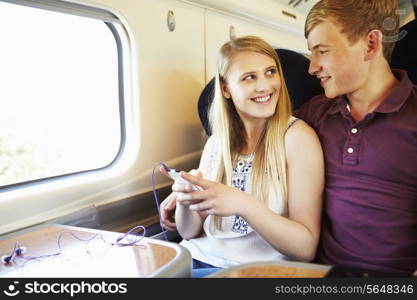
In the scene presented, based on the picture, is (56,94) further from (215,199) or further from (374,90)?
(374,90)

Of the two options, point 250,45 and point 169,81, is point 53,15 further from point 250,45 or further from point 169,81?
point 250,45

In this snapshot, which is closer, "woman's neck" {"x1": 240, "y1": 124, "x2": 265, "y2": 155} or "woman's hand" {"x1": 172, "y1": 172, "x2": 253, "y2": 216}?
"woman's hand" {"x1": 172, "y1": 172, "x2": 253, "y2": 216}

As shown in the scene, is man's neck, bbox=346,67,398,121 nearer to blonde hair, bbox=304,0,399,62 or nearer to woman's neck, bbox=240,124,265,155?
blonde hair, bbox=304,0,399,62

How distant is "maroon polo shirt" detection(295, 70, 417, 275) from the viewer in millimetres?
1206

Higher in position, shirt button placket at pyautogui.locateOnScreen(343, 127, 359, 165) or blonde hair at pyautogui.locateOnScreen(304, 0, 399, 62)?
blonde hair at pyautogui.locateOnScreen(304, 0, 399, 62)

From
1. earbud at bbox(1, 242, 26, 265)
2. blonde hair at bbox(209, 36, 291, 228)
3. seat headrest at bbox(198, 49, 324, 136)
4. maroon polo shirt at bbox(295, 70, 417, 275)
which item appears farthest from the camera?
A: seat headrest at bbox(198, 49, 324, 136)

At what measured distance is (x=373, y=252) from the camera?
4.02ft

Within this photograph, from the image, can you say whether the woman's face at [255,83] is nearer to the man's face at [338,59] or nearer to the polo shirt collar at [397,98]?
the man's face at [338,59]

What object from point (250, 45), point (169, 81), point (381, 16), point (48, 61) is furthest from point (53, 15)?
point (381, 16)

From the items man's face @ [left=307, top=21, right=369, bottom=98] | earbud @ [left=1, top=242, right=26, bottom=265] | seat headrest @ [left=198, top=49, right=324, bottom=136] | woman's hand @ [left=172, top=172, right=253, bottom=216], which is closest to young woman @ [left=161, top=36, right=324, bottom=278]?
woman's hand @ [left=172, top=172, right=253, bottom=216]

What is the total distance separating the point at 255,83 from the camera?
4.63 ft

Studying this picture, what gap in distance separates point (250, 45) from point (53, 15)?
2.55 ft

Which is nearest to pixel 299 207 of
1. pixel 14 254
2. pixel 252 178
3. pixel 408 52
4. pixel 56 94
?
pixel 252 178

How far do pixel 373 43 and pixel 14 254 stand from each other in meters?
1.20
